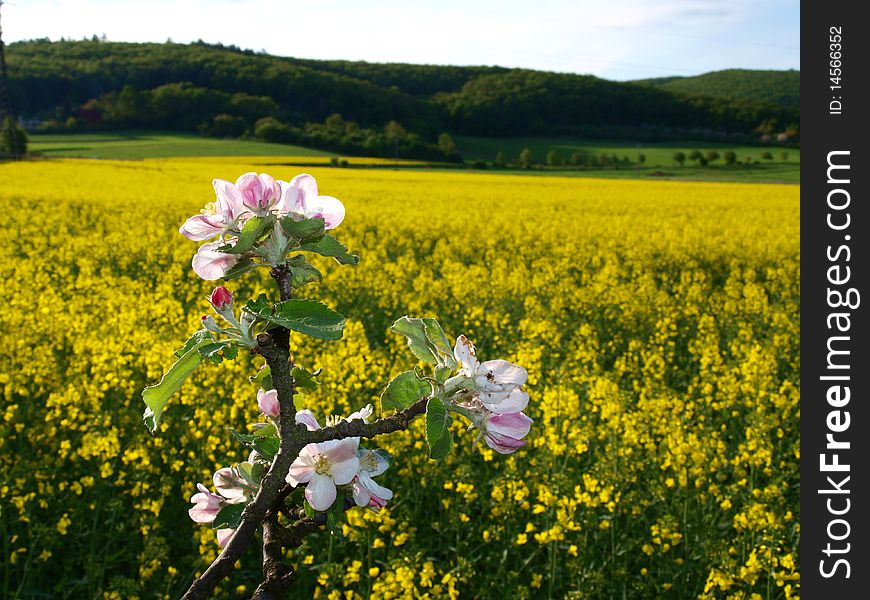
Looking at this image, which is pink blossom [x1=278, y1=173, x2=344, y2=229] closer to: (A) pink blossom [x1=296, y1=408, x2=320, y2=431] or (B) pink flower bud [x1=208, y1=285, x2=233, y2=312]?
(B) pink flower bud [x1=208, y1=285, x2=233, y2=312]

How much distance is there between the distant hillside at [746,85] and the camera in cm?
11412

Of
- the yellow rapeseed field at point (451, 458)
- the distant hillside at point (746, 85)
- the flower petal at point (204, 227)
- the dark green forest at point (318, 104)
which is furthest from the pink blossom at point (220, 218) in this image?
the distant hillside at point (746, 85)

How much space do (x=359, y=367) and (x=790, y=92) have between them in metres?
130

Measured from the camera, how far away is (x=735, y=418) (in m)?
5.73

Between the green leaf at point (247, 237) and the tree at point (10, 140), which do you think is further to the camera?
the tree at point (10, 140)

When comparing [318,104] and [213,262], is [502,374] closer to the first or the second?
[213,262]

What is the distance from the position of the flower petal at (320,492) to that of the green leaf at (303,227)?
268mm

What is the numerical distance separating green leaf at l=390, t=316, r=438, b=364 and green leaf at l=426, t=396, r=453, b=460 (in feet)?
0.20

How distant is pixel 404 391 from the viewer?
0.79 metres

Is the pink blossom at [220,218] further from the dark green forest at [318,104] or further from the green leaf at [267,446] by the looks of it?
the dark green forest at [318,104]

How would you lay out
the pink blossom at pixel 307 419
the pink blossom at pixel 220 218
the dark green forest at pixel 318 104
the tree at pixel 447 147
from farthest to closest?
the dark green forest at pixel 318 104
the tree at pixel 447 147
the pink blossom at pixel 307 419
the pink blossom at pixel 220 218

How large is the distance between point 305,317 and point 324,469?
19 cm

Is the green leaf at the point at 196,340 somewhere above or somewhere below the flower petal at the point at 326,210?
below

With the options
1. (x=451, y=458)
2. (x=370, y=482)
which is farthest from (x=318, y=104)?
(x=370, y=482)
